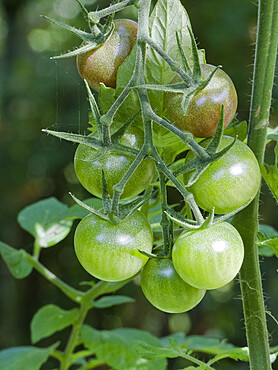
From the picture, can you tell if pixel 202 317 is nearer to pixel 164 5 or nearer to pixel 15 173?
pixel 15 173

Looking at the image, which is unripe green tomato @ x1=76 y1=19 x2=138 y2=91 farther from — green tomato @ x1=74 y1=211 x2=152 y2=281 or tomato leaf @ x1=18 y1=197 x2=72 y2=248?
Answer: tomato leaf @ x1=18 y1=197 x2=72 y2=248

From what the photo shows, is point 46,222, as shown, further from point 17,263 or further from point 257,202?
point 257,202

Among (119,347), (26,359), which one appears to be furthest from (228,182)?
(26,359)

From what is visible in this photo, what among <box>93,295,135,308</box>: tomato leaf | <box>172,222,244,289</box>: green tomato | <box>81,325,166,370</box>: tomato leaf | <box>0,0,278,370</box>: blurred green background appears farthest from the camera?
<box>0,0,278,370</box>: blurred green background

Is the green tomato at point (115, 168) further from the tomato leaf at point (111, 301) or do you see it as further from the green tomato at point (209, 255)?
the tomato leaf at point (111, 301)

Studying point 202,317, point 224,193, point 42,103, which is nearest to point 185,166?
point 224,193

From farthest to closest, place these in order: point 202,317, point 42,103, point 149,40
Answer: point 42,103
point 202,317
point 149,40

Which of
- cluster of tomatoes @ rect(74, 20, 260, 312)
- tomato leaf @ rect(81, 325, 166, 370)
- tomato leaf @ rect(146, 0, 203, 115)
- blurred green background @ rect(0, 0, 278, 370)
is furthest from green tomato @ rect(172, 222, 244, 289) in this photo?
blurred green background @ rect(0, 0, 278, 370)
